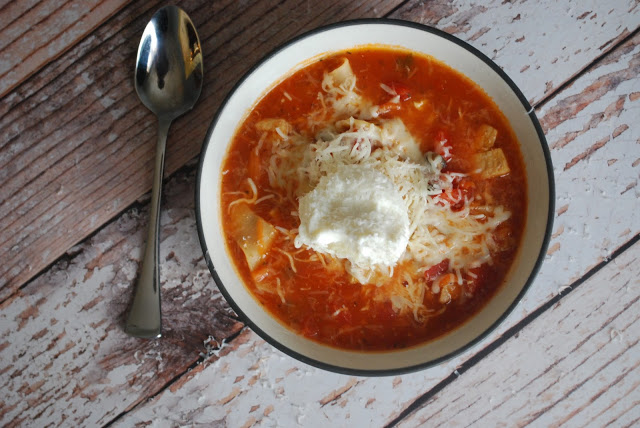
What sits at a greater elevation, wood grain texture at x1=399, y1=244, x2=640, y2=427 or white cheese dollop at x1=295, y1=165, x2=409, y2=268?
white cheese dollop at x1=295, y1=165, x2=409, y2=268

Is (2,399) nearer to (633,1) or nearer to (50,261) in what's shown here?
(50,261)

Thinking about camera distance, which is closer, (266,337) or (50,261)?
(266,337)

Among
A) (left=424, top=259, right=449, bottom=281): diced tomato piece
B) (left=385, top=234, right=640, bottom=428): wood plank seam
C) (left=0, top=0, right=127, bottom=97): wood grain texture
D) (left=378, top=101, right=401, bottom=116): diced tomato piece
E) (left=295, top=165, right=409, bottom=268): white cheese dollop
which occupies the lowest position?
(left=385, top=234, right=640, bottom=428): wood plank seam

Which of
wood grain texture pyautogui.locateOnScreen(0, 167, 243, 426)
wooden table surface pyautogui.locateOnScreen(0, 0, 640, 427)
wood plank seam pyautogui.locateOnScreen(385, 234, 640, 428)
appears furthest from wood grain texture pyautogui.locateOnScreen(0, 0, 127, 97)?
wood plank seam pyautogui.locateOnScreen(385, 234, 640, 428)

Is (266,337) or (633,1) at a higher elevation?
(633,1)

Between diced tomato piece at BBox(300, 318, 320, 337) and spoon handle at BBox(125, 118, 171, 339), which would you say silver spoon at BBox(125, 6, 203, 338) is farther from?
diced tomato piece at BBox(300, 318, 320, 337)

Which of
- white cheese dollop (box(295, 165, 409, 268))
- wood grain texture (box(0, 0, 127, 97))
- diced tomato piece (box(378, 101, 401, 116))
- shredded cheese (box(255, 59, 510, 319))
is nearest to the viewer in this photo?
white cheese dollop (box(295, 165, 409, 268))

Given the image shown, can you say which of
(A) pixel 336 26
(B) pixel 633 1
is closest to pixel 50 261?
(A) pixel 336 26
